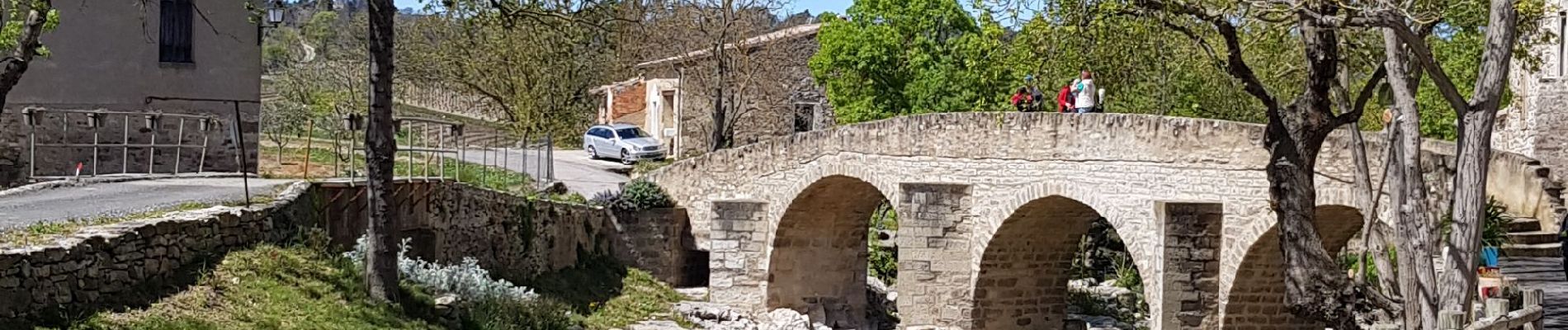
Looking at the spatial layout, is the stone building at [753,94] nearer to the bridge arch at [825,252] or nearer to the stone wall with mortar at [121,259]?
the bridge arch at [825,252]

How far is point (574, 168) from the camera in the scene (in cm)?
3578

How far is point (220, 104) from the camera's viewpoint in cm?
2391

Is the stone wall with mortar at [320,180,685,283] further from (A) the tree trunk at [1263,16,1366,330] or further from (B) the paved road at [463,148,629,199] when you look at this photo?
(A) the tree trunk at [1263,16,1366,330]

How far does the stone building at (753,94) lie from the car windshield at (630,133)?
1.15 metres

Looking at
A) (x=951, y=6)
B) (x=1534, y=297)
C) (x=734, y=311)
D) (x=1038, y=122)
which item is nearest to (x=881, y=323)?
(x=734, y=311)

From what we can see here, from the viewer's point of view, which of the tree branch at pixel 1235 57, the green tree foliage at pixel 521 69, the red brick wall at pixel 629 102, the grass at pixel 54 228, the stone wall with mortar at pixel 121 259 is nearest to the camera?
the stone wall with mortar at pixel 121 259

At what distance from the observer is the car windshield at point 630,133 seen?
39.5 metres

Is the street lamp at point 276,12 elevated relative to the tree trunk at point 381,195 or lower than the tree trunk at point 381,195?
elevated

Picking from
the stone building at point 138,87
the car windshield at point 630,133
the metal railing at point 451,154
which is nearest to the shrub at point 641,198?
the metal railing at point 451,154

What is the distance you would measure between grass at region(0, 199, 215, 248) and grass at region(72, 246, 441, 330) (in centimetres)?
74

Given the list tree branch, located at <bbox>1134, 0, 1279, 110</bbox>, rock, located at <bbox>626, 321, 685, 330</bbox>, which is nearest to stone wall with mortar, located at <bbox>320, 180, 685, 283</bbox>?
rock, located at <bbox>626, 321, 685, 330</bbox>

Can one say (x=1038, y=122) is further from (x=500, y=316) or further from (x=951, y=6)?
(x=951, y=6)

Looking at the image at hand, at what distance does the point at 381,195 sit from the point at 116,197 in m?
3.27

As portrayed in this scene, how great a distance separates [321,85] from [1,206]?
91.7 ft
